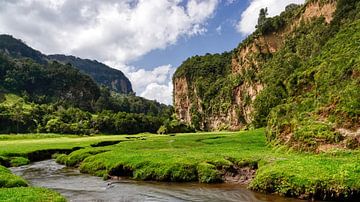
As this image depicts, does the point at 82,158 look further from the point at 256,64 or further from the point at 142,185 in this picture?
the point at 256,64

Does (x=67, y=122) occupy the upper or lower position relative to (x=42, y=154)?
upper

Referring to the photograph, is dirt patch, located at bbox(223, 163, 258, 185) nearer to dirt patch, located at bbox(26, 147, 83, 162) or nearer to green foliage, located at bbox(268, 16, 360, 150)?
green foliage, located at bbox(268, 16, 360, 150)

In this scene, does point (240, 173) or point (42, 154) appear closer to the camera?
point (240, 173)

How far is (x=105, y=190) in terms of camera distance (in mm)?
33531

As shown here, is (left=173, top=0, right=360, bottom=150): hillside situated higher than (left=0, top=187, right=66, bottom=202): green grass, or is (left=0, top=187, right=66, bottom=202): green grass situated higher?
(left=173, top=0, right=360, bottom=150): hillside

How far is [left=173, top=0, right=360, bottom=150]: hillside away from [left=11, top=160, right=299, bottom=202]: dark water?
14.4 meters

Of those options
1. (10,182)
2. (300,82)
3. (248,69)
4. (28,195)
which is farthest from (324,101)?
(248,69)

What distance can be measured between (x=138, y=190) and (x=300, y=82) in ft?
130

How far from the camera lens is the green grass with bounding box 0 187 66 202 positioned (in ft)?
78.2

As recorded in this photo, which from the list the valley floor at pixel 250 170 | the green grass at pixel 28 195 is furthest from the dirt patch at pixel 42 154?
the green grass at pixel 28 195

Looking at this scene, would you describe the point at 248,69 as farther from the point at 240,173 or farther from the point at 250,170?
the point at 240,173

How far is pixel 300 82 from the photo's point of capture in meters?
63.2

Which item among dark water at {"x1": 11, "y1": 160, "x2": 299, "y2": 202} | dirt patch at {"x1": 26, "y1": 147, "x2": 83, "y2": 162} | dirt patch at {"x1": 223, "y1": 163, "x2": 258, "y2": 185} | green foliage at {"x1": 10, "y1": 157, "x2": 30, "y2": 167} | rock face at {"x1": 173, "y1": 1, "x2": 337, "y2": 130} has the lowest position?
dark water at {"x1": 11, "y1": 160, "x2": 299, "y2": 202}

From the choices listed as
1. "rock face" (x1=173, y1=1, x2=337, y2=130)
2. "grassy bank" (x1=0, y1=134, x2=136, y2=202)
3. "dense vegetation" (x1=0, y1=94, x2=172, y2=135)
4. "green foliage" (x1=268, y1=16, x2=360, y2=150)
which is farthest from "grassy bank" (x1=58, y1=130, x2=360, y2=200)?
"rock face" (x1=173, y1=1, x2=337, y2=130)
